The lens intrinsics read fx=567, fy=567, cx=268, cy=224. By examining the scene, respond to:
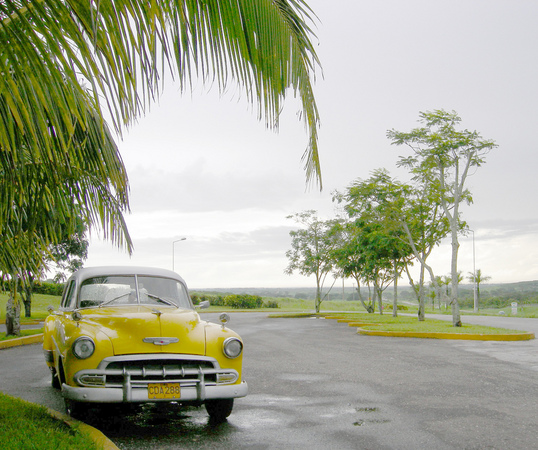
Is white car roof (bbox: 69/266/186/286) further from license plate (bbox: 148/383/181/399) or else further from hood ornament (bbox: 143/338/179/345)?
license plate (bbox: 148/383/181/399)

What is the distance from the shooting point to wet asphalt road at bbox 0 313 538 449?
531 cm

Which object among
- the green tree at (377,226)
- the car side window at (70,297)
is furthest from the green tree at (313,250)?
the car side window at (70,297)

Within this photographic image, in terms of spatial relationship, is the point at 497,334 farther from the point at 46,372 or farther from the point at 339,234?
the point at 339,234

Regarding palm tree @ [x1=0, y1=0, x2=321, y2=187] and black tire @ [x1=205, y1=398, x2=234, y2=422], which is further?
black tire @ [x1=205, y1=398, x2=234, y2=422]

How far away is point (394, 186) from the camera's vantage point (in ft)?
82.6

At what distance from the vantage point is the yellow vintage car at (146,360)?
545cm

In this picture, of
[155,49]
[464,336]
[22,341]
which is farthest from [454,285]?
[155,49]

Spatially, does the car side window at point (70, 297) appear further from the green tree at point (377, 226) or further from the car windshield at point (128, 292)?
the green tree at point (377, 226)

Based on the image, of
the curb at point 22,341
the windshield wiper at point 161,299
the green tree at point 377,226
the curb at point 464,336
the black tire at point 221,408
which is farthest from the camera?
the green tree at point 377,226

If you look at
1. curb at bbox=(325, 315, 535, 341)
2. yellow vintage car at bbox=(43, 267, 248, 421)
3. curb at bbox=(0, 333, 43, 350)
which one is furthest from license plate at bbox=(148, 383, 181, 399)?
curb at bbox=(325, 315, 535, 341)

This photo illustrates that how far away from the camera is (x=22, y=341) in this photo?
15875mm

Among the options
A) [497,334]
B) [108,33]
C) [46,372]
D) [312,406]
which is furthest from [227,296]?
[108,33]

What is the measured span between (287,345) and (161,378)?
923cm

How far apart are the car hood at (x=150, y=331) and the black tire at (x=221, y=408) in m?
0.68
